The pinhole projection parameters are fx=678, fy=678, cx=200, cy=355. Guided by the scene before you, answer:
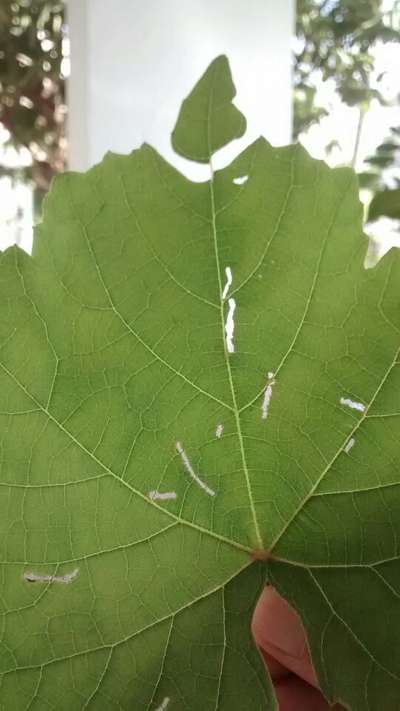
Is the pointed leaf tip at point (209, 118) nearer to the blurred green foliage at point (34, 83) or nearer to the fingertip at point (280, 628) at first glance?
the fingertip at point (280, 628)

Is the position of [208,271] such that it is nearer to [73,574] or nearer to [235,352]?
[235,352]

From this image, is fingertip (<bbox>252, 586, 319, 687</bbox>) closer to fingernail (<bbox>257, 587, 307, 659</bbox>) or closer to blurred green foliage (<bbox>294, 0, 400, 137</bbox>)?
fingernail (<bbox>257, 587, 307, 659</bbox>)

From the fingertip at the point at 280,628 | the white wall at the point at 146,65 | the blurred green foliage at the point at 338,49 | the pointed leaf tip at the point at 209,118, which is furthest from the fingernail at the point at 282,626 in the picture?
the blurred green foliage at the point at 338,49

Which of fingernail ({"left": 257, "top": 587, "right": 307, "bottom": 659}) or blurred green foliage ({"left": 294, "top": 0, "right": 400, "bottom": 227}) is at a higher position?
blurred green foliage ({"left": 294, "top": 0, "right": 400, "bottom": 227})

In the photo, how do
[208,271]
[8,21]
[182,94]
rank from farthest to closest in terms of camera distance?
[8,21] < [182,94] < [208,271]

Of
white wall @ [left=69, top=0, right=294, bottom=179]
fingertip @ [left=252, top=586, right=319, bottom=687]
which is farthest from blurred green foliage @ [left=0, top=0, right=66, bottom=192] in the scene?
fingertip @ [left=252, top=586, right=319, bottom=687]

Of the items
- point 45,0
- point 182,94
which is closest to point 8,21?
point 45,0
